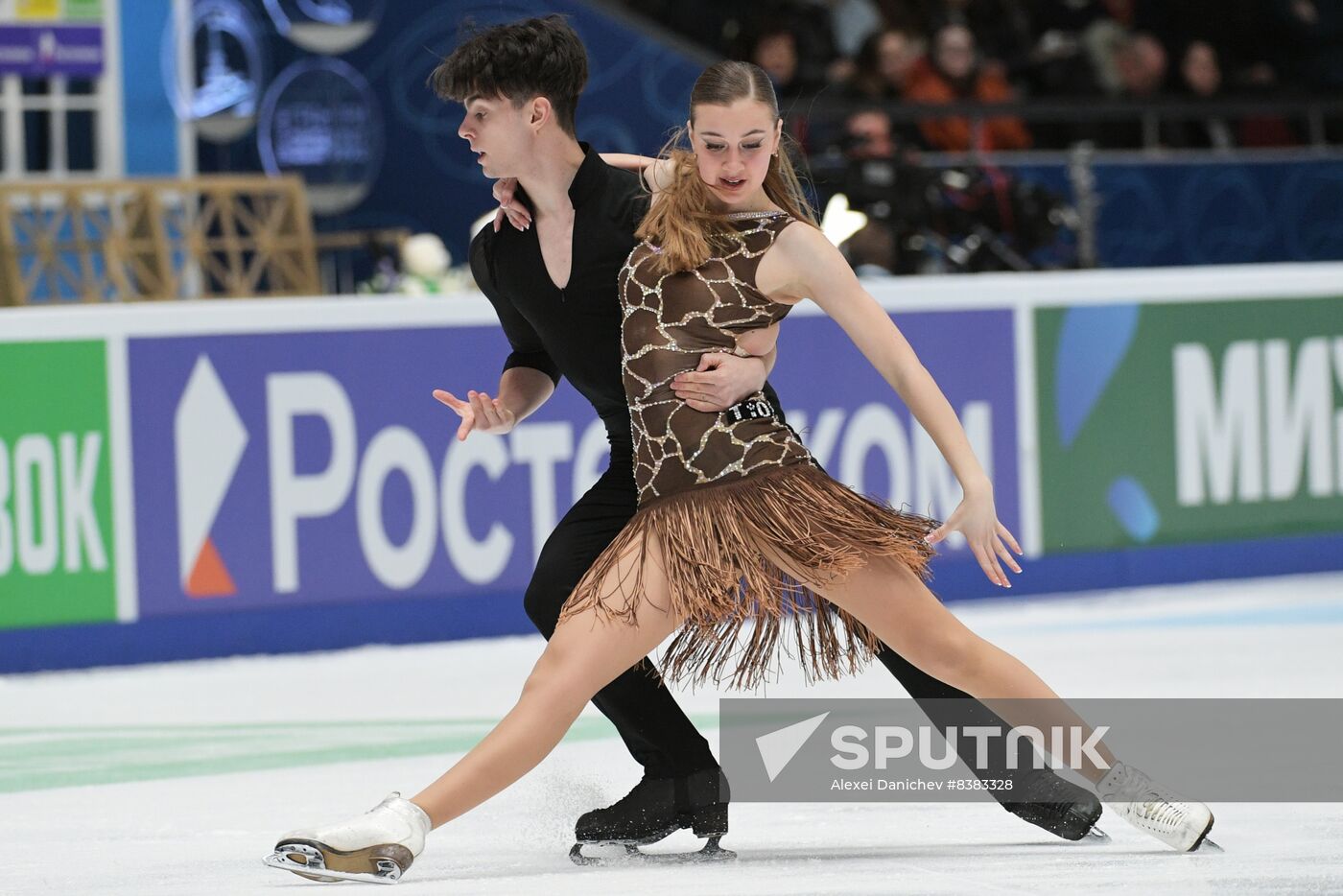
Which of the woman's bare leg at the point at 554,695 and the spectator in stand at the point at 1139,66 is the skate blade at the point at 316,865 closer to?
the woman's bare leg at the point at 554,695

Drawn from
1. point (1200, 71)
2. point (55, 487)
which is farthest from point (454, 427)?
point (1200, 71)

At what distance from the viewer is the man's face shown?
3.29 meters

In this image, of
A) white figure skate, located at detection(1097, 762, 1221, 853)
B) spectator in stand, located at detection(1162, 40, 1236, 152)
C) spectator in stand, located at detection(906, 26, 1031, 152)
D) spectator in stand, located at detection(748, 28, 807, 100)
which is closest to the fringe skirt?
white figure skate, located at detection(1097, 762, 1221, 853)

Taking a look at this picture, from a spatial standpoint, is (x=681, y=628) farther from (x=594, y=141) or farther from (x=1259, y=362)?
(x=594, y=141)

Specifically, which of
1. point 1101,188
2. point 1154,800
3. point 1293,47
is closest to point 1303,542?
point 1101,188

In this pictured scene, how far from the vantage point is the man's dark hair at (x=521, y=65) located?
10.8ft

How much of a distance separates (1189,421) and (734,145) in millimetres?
3999

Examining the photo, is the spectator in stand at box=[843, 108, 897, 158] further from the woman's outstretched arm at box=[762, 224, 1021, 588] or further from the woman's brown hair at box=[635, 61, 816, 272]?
the woman's outstretched arm at box=[762, 224, 1021, 588]

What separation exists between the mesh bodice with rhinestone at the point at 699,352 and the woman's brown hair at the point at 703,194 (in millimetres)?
26

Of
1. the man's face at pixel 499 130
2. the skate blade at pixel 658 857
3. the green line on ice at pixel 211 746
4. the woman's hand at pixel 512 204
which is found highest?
the man's face at pixel 499 130

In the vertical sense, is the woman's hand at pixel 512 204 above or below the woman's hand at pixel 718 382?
above

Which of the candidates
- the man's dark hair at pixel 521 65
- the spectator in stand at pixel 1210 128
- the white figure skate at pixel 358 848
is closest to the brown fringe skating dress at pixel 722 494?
the man's dark hair at pixel 521 65

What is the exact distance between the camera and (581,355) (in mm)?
3455

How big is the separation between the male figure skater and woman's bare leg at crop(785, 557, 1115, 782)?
113mm
